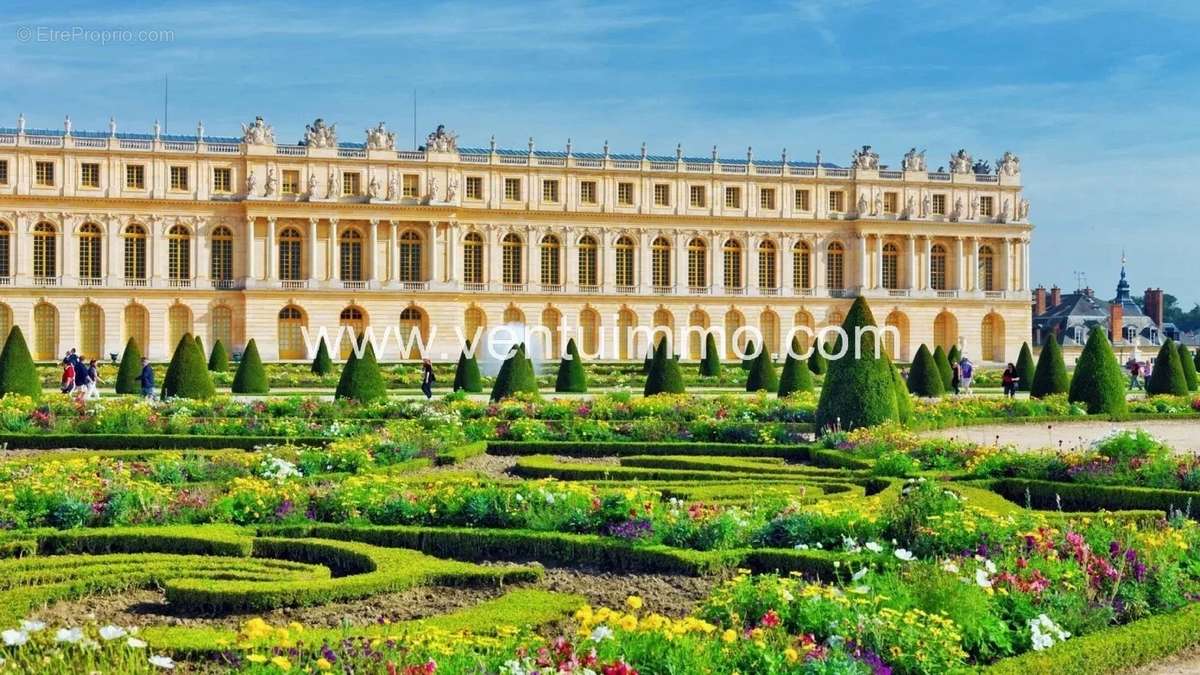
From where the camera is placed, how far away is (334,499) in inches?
406

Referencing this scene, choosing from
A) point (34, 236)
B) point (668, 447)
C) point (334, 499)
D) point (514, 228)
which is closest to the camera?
point (334, 499)

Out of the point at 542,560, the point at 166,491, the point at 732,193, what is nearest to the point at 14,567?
the point at 166,491

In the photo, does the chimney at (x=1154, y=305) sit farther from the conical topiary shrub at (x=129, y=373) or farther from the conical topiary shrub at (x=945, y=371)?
the conical topiary shrub at (x=129, y=373)

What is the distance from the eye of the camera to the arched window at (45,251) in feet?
155

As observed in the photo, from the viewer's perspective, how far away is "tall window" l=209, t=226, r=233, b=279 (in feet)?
160

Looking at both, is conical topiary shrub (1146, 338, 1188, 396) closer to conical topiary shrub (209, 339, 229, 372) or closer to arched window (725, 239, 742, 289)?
conical topiary shrub (209, 339, 229, 372)

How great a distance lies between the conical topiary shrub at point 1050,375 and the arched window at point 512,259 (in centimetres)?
2789

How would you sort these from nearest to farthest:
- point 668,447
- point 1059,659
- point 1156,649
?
point 1059,659 → point 1156,649 → point 668,447

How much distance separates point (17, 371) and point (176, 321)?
25391 mm

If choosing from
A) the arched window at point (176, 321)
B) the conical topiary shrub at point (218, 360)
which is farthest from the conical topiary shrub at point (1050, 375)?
the arched window at point (176, 321)

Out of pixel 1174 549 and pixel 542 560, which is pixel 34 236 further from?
pixel 1174 549

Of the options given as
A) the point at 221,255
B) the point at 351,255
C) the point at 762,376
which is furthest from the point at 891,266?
the point at 762,376

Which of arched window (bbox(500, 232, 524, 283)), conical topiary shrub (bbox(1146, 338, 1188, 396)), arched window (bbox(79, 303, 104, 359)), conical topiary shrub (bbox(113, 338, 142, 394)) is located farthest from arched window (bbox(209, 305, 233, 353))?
conical topiary shrub (bbox(1146, 338, 1188, 396))

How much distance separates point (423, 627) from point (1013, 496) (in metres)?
7.85
